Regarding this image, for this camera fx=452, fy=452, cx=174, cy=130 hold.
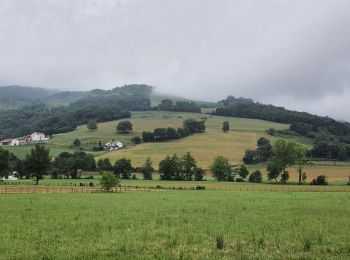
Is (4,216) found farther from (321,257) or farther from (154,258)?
(321,257)

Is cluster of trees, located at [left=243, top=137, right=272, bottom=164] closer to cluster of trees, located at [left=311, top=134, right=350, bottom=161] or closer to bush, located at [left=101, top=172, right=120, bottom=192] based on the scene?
cluster of trees, located at [left=311, top=134, right=350, bottom=161]

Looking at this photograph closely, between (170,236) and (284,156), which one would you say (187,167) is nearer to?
(284,156)

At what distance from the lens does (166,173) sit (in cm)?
15038

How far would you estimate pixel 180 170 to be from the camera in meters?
152

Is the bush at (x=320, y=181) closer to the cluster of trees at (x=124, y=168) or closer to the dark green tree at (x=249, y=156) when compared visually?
the dark green tree at (x=249, y=156)

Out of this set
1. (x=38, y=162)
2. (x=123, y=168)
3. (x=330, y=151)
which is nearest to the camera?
(x=38, y=162)

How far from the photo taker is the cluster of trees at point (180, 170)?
149875 mm

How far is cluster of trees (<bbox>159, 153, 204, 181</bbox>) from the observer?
149875 mm

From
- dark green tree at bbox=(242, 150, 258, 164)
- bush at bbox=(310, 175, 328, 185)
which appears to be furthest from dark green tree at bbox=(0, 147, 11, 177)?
dark green tree at bbox=(242, 150, 258, 164)

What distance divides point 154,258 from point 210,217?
1640 centimetres

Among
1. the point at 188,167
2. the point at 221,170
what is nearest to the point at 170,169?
the point at 188,167

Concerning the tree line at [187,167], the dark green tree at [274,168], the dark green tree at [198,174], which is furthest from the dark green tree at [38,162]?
the dark green tree at [274,168]

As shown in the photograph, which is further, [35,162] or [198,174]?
[198,174]

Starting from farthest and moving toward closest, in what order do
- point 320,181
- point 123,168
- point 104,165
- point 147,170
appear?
point 104,165
point 123,168
point 147,170
point 320,181
